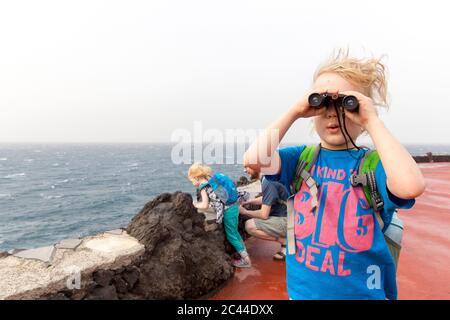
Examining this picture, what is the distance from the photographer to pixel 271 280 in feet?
13.8

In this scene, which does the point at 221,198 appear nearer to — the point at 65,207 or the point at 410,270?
the point at 410,270

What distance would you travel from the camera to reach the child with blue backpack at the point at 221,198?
454cm

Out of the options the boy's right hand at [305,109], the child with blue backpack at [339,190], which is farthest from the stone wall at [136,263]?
the boy's right hand at [305,109]

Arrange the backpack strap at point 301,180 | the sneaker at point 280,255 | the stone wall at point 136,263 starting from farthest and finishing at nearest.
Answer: the sneaker at point 280,255 → the stone wall at point 136,263 → the backpack strap at point 301,180

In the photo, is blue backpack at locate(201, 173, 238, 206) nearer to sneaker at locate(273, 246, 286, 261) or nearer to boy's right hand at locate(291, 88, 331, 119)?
sneaker at locate(273, 246, 286, 261)

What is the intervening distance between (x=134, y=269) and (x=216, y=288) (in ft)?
3.94

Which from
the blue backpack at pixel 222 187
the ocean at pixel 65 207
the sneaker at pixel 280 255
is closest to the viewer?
the blue backpack at pixel 222 187

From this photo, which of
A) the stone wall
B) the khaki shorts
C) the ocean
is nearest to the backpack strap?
the stone wall

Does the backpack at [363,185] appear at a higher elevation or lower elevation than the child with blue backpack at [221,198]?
higher

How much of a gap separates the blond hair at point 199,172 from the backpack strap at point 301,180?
314cm

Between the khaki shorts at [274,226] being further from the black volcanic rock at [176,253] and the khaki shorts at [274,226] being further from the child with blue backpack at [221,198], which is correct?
the black volcanic rock at [176,253]

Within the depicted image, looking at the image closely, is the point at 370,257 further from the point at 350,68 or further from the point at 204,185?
the point at 204,185

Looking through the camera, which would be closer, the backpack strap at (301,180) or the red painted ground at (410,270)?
the backpack strap at (301,180)
